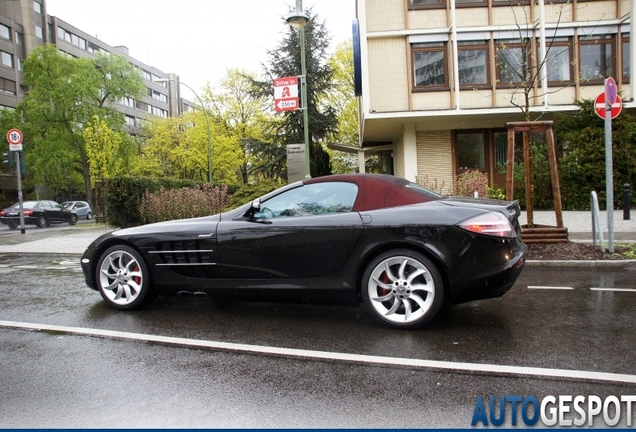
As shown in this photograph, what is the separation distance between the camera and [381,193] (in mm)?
4578

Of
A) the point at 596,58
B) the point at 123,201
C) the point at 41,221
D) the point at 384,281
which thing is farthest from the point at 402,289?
the point at 41,221

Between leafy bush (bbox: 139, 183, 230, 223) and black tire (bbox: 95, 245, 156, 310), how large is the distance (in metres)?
8.98

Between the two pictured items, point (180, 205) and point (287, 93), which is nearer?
point (287, 93)

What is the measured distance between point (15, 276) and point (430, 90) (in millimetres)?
15466

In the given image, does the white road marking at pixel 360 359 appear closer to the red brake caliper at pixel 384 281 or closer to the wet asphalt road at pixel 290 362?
the wet asphalt road at pixel 290 362

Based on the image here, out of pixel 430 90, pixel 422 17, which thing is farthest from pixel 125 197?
pixel 422 17

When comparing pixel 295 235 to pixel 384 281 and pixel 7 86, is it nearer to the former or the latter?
pixel 384 281

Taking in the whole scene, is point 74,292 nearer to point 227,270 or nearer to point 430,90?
point 227,270

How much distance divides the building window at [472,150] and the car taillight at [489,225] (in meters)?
17.2

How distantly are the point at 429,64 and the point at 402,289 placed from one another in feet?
54.4

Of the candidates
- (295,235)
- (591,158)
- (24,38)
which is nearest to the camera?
(295,235)

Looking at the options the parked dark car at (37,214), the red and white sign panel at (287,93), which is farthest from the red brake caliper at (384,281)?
the parked dark car at (37,214)

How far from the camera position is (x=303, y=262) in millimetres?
4520

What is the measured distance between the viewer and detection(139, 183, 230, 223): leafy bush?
14383 mm
